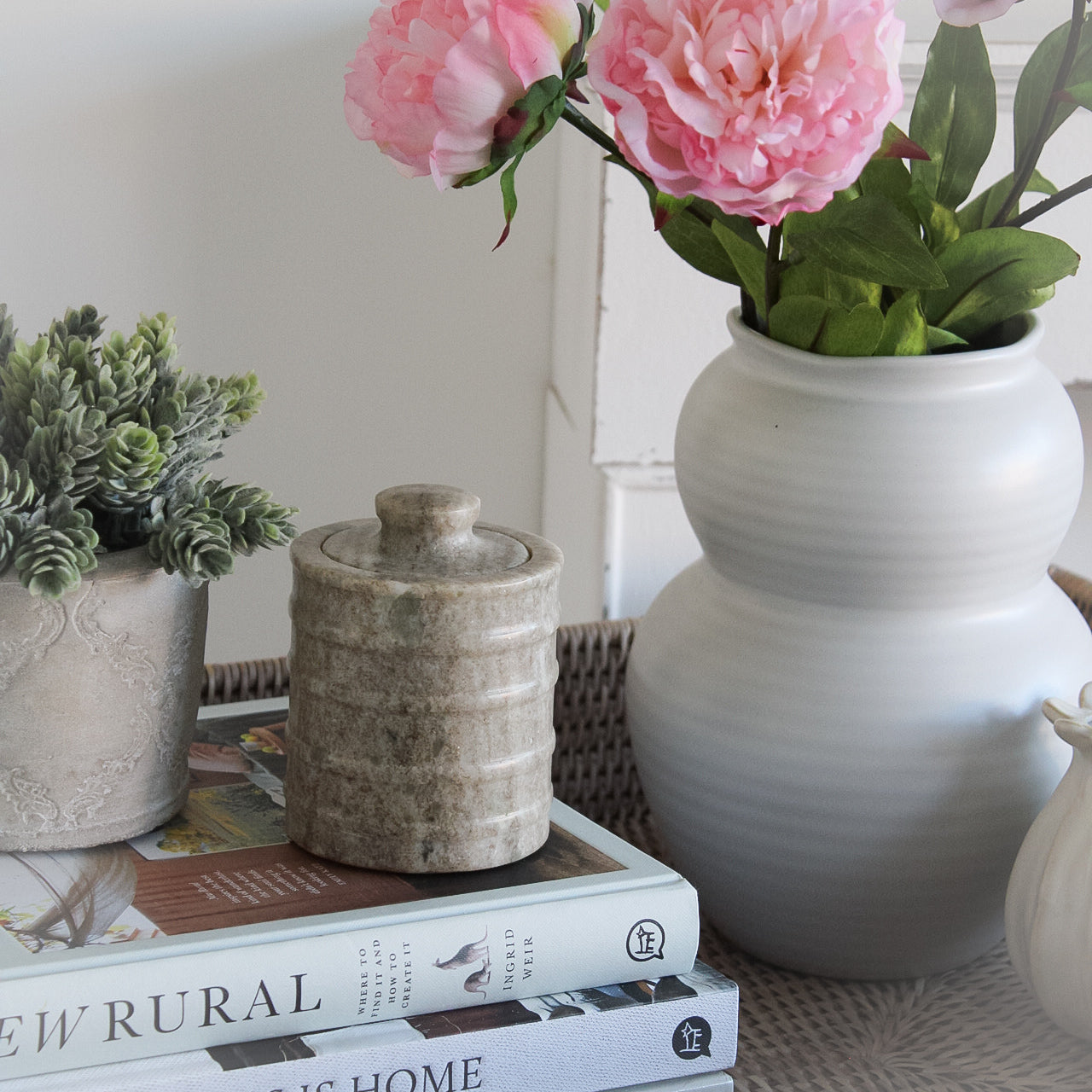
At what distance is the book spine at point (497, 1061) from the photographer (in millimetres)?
357

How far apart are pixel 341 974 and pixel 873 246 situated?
0.27 metres

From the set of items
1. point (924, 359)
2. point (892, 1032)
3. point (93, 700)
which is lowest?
point (892, 1032)

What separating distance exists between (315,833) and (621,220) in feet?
1.24

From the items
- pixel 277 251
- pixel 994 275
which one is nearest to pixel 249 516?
pixel 994 275

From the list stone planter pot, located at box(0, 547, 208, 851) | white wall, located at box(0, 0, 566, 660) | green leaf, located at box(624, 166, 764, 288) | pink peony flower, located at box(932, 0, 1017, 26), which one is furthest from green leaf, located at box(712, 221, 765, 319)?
white wall, located at box(0, 0, 566, 660)

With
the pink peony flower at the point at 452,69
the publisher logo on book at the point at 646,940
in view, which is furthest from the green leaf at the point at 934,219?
the publisher logo on book at the point at 646,940

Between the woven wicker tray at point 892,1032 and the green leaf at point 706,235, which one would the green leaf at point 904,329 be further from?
the woven wicker tray at point 892,1032

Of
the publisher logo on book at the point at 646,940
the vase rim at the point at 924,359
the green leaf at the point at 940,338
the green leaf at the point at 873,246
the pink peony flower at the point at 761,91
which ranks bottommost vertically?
the publisher logo on book at the point at 646,940

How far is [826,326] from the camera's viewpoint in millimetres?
447

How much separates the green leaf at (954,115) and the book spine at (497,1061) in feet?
0.91

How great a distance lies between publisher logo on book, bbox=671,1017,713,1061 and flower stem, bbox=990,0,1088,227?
28 cm

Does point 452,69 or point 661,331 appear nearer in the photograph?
point 452,69

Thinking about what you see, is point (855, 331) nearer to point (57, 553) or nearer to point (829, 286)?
point (829, 286)

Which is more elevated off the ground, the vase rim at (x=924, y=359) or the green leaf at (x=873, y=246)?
the green leaf at (x=873, y=246)
